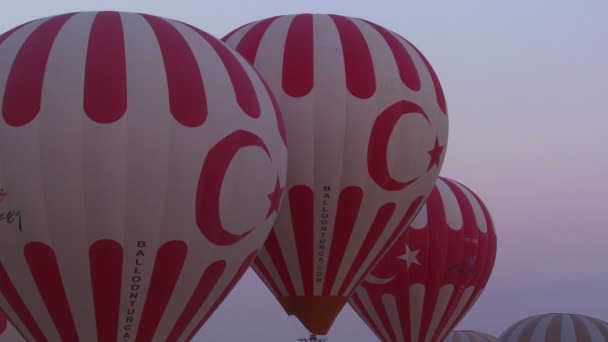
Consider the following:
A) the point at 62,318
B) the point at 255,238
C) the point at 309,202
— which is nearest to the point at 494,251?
the point at 309,202

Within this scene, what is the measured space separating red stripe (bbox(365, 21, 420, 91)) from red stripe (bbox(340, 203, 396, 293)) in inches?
72.9

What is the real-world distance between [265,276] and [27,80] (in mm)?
5981

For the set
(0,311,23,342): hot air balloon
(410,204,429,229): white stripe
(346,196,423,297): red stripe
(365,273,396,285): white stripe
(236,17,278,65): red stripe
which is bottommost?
(0,311,23,342): hot air balloon

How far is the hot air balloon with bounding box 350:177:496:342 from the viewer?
25.4 meters

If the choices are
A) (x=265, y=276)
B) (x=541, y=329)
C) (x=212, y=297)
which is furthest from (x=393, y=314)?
(x=541, y=329)

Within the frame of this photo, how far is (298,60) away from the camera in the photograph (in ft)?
68.4

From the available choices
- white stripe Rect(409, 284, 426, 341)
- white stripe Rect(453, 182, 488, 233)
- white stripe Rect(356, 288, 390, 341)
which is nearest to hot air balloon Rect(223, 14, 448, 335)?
white stripe Rect(409, 284, 426, 341)

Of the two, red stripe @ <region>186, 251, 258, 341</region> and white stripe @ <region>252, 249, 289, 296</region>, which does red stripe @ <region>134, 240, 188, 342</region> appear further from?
white stripe @ <region>252, 249, 289, 296</region>

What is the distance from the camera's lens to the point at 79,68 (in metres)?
16.9

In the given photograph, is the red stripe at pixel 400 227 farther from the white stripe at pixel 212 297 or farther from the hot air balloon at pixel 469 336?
the hot air balloon at pixel 469 336

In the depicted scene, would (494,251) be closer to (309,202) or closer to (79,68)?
(309,202)

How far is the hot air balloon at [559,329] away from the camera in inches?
1308

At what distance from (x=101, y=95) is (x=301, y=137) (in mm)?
4371

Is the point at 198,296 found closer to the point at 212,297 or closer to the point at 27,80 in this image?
the point at 212,297
